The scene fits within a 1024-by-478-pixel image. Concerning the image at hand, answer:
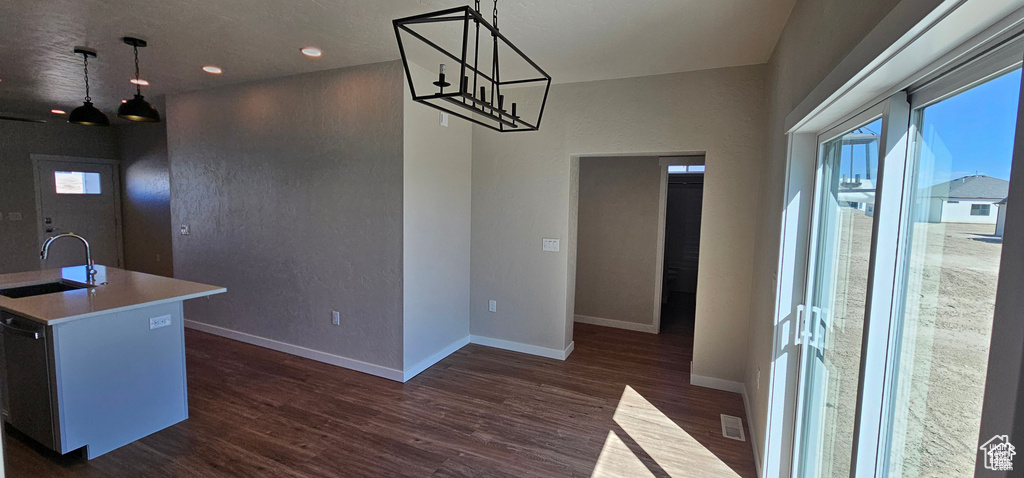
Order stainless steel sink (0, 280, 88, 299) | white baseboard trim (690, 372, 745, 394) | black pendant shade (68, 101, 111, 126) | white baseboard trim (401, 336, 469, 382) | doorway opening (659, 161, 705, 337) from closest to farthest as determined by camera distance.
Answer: stainless steel sink (0, 280, 88, 299) < black pendant shade (68, 101, 111, 126) < white baseboard trim (690, 372, 745, 394) < white baseboard trim (401, 336, 469, 382) < doorway opening (659, 161, 705, 337)

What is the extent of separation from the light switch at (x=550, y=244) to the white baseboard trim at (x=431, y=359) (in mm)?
1311

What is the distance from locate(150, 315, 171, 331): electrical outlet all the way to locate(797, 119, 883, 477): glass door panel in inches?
144

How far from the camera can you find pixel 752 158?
3396 millimetres

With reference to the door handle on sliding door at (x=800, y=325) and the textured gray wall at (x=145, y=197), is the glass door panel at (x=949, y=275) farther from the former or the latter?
the textured gray wall at (x=145, y=197)

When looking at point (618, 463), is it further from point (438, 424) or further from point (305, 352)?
point (305, 352)

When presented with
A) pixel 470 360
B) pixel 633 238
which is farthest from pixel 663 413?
pixel 633 238

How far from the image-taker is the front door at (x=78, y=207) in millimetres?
6230

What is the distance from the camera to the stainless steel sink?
119 inches

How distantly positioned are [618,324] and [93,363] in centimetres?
467

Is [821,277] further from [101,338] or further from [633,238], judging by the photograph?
[101,338]

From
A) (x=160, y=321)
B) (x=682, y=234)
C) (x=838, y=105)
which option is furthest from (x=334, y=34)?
(x=682, y=234)

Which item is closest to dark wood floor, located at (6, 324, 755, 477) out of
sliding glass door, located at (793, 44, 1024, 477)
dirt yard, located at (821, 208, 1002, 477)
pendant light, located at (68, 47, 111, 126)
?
sliding glass door, located at (793, 44, 1024, 477)

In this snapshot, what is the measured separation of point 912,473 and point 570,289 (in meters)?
3.15

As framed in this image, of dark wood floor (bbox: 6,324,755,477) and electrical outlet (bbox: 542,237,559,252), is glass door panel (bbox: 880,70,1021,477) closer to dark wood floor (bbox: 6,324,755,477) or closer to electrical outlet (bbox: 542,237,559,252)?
dark wood floor (bbox: 6,324,755,477)
